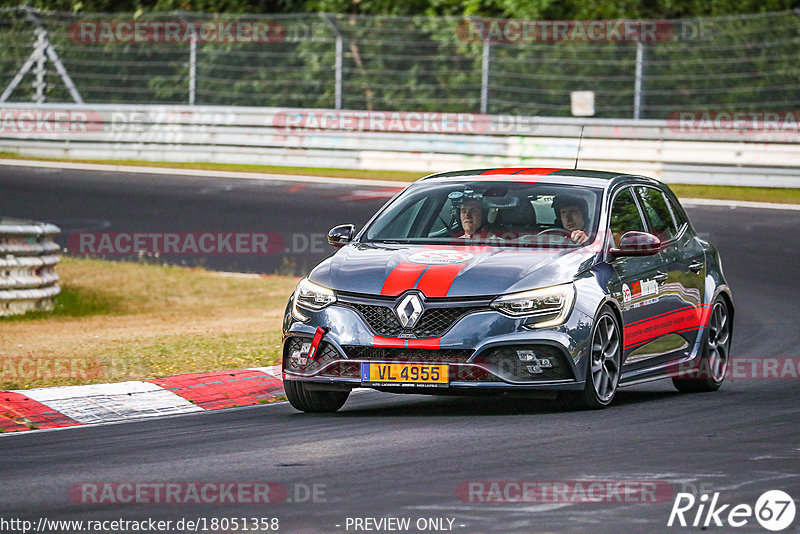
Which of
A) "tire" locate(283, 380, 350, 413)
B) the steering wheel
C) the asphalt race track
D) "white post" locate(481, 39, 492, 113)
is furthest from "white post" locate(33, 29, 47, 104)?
the steering wheel

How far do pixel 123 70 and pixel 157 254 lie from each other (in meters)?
11.3

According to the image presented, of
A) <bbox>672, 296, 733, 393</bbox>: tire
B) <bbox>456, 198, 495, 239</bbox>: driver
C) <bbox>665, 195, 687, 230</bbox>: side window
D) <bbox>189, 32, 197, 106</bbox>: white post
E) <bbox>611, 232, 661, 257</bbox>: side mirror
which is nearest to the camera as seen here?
<bbox>611, 232, 661, 257</bbox>: side mirror

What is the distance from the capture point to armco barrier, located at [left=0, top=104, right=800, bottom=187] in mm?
24375

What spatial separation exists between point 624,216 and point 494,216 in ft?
3.17

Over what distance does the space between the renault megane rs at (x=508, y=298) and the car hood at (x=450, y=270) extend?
→ 0.04 ft

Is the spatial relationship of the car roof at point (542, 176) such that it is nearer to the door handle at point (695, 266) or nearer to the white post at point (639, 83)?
the door handle at point (695, 266)

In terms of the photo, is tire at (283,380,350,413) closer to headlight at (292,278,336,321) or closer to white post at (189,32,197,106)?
headlight at (292,278,336,321)

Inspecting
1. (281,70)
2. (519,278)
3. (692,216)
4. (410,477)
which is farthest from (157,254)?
(410,477)

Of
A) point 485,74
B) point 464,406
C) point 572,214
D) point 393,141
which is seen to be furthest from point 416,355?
point 393,141

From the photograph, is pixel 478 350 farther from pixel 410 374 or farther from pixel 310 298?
pixel 310 298

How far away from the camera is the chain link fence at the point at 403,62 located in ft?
84.1

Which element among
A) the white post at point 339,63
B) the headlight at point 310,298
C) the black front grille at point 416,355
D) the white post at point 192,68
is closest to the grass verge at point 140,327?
the headlight at point 310,298

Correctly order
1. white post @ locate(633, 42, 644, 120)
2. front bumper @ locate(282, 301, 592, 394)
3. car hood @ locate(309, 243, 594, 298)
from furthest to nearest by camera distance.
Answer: white post @ locate(633, 42, 644, 120) → car hood @ locate(309, 243, 594, 298) → front bumper @ locate(282, 301, 592, 394)

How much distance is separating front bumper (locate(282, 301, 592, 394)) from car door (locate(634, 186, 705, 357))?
1.55 m
